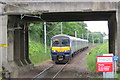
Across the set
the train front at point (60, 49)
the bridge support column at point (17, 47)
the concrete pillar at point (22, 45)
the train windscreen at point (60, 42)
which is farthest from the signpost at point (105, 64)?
the train windscreen at point (60, 42)

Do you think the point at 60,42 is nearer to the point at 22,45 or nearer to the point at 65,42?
the point at 65,42

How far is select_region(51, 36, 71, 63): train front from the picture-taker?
25.2m

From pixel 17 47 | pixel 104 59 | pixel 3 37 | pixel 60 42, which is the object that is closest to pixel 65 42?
pixel 60 42

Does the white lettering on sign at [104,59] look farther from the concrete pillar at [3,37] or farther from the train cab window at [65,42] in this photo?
the train cab window at [65,42]

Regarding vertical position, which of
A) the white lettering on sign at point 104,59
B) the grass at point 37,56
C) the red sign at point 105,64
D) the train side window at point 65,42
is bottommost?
the grass at point 37,56

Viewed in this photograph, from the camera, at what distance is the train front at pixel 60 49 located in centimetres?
2516

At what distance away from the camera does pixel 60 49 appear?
25.2 meters

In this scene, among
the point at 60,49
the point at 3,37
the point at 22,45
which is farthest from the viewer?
the point at 60,49

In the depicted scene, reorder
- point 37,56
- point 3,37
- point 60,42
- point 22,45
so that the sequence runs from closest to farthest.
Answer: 1. point 3,37
2. point 22,45
3. point 60,42
4. point 37,56

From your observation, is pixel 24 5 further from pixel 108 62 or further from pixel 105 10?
pixel 108 62

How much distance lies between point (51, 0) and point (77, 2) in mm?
1524

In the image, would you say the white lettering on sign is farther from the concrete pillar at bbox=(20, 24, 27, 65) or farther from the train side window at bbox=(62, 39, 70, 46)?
the train side window at bbox=(62, 39, 70, 46)

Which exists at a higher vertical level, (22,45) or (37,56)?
(22,45)

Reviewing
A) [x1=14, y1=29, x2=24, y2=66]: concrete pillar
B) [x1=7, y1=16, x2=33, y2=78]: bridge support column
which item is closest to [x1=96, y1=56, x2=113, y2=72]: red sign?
[x1=7, y1=16, x2=33, y2=78]: bridge support column
